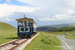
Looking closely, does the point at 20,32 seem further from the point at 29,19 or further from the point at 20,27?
the point at 29,19

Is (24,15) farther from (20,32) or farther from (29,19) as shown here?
(20,32)

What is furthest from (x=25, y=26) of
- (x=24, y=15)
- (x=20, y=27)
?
(x=24, y=15)

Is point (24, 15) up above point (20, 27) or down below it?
above

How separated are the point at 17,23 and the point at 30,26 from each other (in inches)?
109

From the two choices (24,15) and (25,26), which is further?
(24,15)

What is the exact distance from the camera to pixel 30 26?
25219 mm

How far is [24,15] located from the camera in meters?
26.5

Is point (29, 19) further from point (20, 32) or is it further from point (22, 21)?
point (20, 32)

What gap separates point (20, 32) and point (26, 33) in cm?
123

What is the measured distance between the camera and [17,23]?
2561cm

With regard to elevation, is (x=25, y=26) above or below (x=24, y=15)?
below

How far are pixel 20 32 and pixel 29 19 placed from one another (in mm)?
3165

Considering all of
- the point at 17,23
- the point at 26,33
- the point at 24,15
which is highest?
the point at 24,15

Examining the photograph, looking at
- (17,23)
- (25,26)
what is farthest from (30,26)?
(17,23)
